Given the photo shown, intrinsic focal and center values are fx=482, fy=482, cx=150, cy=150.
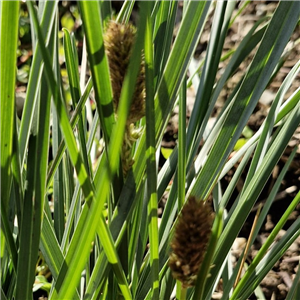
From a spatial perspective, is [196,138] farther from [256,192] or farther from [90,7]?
[90,7]

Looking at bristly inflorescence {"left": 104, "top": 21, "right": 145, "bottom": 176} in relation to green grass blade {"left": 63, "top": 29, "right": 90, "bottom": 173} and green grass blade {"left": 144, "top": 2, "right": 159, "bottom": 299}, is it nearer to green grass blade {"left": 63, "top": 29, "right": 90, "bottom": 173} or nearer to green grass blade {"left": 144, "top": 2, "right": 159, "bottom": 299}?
green grass blade {"left": 144, "top": 2, "right": 159, "bottom": 299}

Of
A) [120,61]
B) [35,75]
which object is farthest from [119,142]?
[35,75]

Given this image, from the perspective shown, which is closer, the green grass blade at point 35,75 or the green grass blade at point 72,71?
the green grass blade at point 35,75

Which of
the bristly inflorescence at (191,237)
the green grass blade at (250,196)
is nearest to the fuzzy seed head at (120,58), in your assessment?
the bristly inflorescence at (191,237)

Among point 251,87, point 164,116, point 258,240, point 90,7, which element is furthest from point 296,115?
point 258,240

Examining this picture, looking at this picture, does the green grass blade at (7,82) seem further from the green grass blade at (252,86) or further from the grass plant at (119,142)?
the green grass blade at (252,86)

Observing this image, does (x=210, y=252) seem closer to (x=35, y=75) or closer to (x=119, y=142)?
(x=119, y=142)
